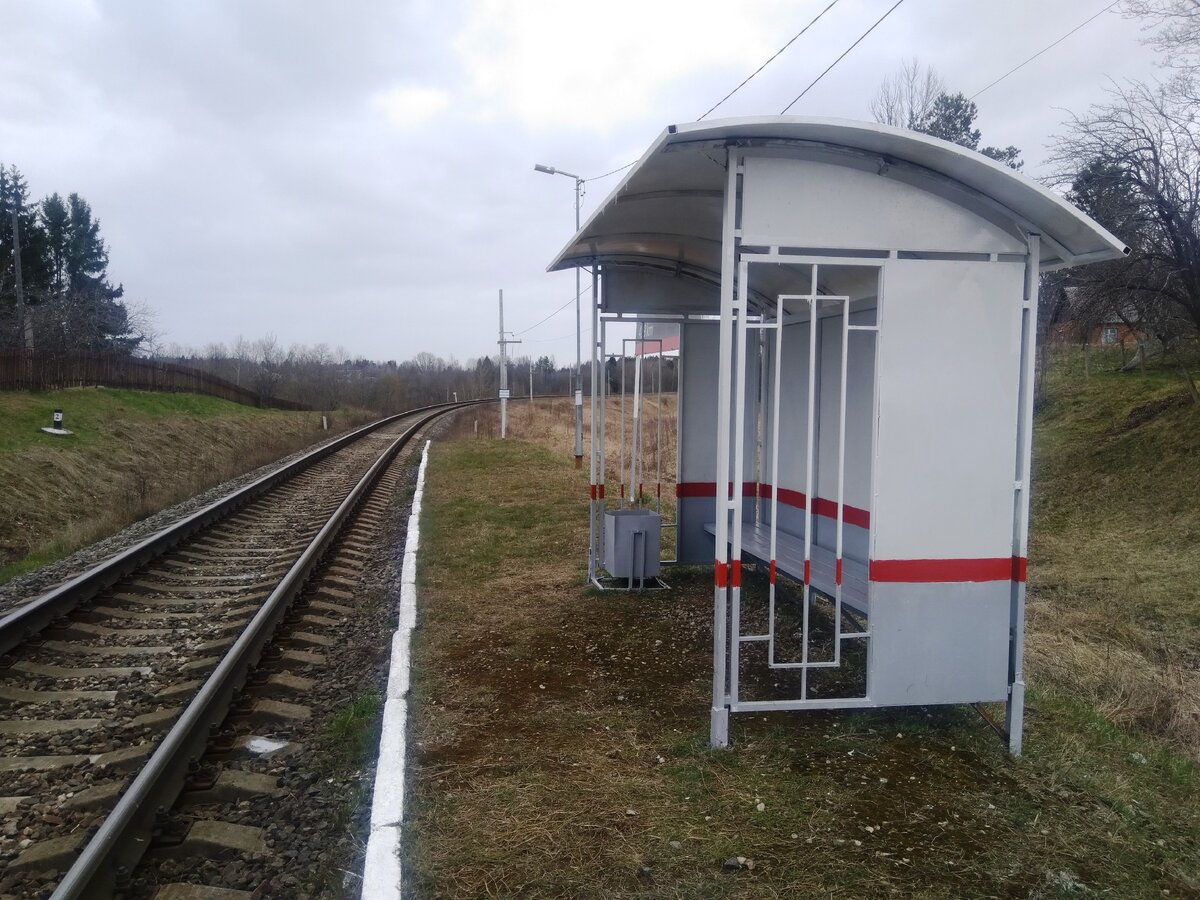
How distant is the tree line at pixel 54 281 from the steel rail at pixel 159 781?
25.9m

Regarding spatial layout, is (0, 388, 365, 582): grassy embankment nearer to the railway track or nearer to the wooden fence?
the wooden fence

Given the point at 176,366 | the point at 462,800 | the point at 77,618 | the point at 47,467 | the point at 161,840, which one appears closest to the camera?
the point at 161,840

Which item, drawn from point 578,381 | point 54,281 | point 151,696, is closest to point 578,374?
point 578,381

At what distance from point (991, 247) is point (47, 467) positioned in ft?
59.9

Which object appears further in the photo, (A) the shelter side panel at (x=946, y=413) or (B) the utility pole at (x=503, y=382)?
(B) the utility pole at (x=503, y=382)

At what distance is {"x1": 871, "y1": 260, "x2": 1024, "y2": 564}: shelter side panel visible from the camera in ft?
15.4

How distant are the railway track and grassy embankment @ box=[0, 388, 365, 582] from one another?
3.30 m

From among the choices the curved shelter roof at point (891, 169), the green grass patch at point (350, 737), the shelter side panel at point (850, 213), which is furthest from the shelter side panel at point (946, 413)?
the green grass patch at point (350, 737)

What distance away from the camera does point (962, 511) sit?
478cm

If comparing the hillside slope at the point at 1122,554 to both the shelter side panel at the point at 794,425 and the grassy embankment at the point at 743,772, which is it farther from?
the shelter side panel at the point at 794,425

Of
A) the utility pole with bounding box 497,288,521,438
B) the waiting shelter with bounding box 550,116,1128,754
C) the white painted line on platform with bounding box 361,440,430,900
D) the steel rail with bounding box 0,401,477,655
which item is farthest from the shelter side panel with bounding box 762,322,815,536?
the utility pole with bounding box 497,288,521,438

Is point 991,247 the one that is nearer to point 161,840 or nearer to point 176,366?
point 161,840

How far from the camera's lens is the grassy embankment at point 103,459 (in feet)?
43.6

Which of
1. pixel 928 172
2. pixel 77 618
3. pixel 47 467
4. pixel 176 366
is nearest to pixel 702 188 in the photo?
pixel 928 172
